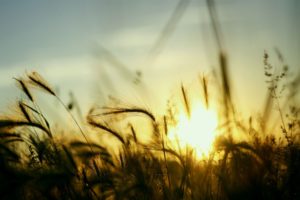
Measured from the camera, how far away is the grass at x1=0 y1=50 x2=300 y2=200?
3.73 meters

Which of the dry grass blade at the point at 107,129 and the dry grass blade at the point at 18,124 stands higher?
the dry grass blade at the point at 18,124

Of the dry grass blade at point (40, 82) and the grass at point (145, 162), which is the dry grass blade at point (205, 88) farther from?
the dry grass blade at point (40, 82)

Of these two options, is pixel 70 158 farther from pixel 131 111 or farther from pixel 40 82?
pixel 40 82

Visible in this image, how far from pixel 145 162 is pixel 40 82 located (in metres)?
1.21

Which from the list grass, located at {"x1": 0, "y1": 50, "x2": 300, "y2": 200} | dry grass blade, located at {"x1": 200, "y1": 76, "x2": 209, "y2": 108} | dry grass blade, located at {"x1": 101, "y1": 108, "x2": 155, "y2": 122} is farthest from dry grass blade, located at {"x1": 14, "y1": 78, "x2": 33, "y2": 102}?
dry grass blade, located at {"x1": 200, "y1": 76, "x2": 209, "y2": 108}

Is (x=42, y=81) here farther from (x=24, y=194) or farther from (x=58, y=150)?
(x=24, y=194)

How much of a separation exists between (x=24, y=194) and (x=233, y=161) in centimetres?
163

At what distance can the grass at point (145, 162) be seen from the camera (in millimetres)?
3727

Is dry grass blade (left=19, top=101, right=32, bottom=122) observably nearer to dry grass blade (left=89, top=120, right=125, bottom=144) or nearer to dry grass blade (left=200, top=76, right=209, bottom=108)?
dry grass blade (left=89, top=120, right=125, bottom=144)

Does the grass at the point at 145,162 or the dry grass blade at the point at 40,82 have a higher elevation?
the dry grass blade at the point at 40,82

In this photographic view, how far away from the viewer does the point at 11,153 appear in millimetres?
4188

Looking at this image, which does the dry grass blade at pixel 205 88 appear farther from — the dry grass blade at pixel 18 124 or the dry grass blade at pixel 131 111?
the dry grass blade at pixel 18 124

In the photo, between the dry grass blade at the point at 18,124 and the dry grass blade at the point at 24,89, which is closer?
the dry grass blade at the point at 18,124

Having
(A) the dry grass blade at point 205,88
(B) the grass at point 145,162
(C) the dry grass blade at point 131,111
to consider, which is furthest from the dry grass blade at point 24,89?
(A) the dry grass blade at point 205,88
